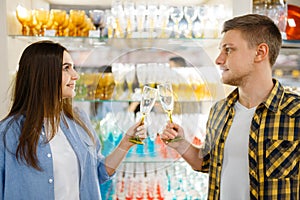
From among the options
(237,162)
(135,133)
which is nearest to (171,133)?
(135,133)

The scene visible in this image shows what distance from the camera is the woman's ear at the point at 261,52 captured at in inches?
64.9

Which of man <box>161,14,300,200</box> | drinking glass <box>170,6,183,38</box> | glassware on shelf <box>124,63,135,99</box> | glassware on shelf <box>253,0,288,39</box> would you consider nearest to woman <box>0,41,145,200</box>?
glassware on shelf <box>124,63,135,99</box>

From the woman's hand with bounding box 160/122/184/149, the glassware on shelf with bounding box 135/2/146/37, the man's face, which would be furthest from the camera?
the glassware on shelf with bounding box 135/2/146/37

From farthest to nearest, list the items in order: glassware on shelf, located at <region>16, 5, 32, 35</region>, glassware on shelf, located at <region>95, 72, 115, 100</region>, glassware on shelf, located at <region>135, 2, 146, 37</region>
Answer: glassware on shelf, located at <region>16, 5, 32, 35</region> < glassware on shelf, located at <region>135, 2, 146, 37</region> < glassware on shelf, located at <region>95, 72, 115, 100</region>

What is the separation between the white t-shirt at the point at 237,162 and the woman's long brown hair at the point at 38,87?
70cm

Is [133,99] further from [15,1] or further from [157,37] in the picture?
[15,1]

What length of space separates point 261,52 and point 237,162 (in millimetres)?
439

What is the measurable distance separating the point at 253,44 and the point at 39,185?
3.25 ft

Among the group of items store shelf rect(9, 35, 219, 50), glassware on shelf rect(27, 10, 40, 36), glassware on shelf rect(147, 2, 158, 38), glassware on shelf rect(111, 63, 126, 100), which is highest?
glassware on shelf rect(147, 2, 158, 38)

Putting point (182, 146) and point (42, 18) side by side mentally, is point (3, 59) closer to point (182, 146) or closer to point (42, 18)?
point (42, 18)

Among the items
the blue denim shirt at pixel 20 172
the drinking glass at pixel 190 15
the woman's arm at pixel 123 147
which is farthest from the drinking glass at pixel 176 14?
the blue denim shirt at pixel 20 172

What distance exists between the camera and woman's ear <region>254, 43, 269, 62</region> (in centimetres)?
165

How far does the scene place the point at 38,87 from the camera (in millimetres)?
1648

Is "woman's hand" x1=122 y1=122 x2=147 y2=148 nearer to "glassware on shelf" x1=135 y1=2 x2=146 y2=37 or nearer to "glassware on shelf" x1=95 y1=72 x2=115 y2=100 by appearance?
"glassware on shelf" x1=95 y1=72 x2=115 y2=100
